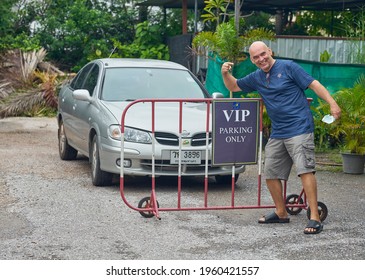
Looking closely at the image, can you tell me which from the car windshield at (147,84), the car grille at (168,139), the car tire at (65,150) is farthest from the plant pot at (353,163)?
the car tire at (65,150)

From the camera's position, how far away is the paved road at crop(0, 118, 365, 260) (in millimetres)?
7375

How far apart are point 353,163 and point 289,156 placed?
3.97m

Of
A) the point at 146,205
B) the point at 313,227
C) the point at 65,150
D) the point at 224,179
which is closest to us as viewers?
the point at 313,227

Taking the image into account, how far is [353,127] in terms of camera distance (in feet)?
40.4

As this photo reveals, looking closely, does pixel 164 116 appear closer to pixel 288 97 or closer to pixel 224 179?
pixel 224 179

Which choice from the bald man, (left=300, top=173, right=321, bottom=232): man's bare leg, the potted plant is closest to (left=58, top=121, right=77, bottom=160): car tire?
the potted plant

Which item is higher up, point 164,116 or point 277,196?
point 164,116

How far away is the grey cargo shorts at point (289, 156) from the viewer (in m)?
8.31

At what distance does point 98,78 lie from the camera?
11906 millimetres

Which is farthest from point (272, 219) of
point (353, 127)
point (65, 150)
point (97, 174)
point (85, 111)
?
point (65, 150)

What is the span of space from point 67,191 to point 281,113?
3.28m

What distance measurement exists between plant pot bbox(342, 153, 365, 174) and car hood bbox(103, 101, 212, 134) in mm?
2414

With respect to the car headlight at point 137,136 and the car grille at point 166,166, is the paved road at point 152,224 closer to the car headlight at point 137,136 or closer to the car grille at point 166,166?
the car grille at point 166,166

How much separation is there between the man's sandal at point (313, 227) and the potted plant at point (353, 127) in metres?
4.33
